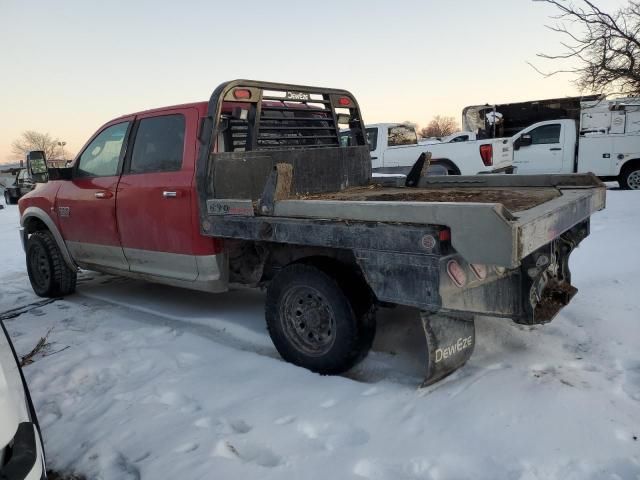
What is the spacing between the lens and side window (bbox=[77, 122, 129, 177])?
5.05 meters

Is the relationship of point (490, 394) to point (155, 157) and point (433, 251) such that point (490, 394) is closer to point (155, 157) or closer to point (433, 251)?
point (433, 251)

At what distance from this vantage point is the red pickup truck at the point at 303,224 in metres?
2.87

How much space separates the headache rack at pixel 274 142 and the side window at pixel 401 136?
Result: 26.3 feet

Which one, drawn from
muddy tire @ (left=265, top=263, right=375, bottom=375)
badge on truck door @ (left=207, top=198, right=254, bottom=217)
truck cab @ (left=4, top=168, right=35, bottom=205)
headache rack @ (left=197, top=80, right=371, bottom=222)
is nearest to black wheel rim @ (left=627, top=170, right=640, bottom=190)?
headache rack @ (left=197, top=80, right=371, bottom=222)

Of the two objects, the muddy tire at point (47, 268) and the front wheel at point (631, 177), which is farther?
the front wheel at point (631, 177)

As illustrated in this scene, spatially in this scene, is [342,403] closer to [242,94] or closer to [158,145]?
[242,94]

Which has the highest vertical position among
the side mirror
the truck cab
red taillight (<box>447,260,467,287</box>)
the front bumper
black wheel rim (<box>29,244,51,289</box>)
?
the side mirror

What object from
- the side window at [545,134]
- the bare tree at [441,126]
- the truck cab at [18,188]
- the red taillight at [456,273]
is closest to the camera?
the red taillight at [456,273]

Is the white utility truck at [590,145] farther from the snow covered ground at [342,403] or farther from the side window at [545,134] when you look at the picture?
the snow covered ground at [342,403]

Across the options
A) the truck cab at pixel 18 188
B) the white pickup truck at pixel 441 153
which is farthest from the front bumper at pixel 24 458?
the truck cab at pixel 18 188

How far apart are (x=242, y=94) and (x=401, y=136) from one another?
32.7 feet

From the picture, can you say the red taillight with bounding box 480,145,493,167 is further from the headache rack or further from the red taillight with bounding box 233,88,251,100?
the red taillight with bounding box 233,88,251,100

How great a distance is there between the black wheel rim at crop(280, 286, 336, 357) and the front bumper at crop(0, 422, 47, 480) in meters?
1.80

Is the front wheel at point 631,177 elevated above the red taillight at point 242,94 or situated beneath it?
situated beneath
